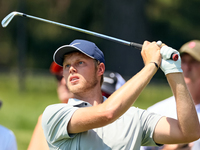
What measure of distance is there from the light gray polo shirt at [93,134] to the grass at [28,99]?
5.44 metres

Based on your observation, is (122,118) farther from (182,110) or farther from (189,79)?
(189,79)

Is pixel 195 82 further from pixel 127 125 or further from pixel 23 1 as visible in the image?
pixel 23 1

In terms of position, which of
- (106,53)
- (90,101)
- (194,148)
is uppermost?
(106,53)

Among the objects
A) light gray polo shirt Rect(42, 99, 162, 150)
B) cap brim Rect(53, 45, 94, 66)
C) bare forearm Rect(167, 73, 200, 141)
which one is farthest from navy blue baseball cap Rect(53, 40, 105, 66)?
bare forearm Rect(167, 73, 200, 141)

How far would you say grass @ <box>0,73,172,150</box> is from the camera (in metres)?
10.3

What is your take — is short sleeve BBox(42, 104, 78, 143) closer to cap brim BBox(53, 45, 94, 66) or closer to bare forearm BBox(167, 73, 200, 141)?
cap brim BBox(53, 45, 94, 66)

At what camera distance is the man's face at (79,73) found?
308 centimetres

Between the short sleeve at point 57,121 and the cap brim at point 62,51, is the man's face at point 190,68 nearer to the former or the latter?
the cap brim at point 62,51

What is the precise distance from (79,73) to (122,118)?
48 cm

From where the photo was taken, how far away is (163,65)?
9.41ft

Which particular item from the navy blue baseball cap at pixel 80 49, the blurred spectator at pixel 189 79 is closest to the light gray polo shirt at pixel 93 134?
the navy blue baseball cap at pixel 80 49

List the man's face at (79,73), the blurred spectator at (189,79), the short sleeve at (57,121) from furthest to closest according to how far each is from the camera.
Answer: the blurred spectator at (189,79) < the man's face at (79,73) < the short sleeve at (57,121)

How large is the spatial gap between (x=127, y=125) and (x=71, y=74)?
1.93 feet

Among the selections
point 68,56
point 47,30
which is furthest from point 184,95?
point 47,30
